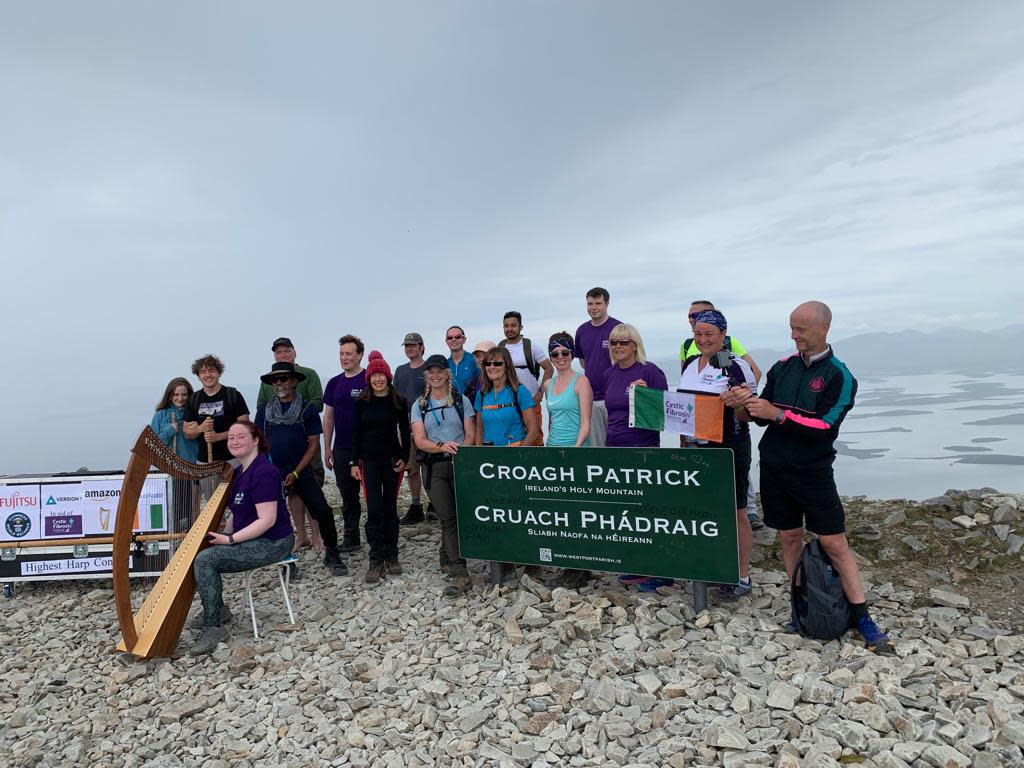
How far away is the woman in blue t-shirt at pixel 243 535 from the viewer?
5438mm

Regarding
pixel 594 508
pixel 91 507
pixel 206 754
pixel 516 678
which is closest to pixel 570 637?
pixel 516 678

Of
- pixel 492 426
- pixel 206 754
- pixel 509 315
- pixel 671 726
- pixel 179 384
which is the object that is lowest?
pixel 206 754

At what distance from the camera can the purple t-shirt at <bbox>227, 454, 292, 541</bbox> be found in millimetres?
5527

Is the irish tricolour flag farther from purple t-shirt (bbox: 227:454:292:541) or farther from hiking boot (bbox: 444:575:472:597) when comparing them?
purple t-shirt (bbox: 227:454:292:541)

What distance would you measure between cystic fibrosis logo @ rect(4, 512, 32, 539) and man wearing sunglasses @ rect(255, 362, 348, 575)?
321 centimetres

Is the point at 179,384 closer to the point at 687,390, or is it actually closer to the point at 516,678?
the point at 516,678

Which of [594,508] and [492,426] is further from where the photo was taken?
[492,426]

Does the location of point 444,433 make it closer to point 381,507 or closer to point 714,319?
point 381,507

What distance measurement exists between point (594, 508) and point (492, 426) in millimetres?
1276

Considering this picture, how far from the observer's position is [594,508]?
17.9ft

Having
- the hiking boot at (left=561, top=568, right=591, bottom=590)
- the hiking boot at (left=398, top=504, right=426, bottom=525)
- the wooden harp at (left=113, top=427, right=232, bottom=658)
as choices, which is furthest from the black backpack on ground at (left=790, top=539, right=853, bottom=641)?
the hiking boot at (left=398, top=504, right=426, bottom=525)

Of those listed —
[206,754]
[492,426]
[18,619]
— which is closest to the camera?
[206,754]

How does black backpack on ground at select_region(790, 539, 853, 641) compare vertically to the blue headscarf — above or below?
below

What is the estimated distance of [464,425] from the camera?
621cm
